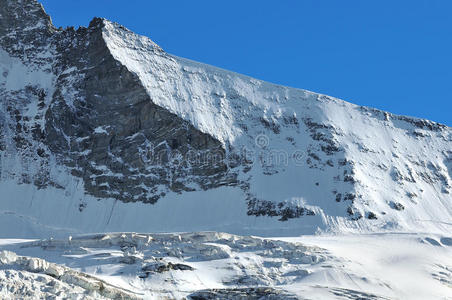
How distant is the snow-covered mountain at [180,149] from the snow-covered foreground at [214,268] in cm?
1955

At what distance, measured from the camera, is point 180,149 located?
12162cm

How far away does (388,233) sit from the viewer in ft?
343

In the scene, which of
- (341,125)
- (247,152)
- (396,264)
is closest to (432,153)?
Answer: (341,125)

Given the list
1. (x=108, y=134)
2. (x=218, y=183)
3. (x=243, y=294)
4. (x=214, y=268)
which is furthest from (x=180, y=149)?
(x=243, y=294)

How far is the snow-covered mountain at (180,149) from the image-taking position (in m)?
A: 112

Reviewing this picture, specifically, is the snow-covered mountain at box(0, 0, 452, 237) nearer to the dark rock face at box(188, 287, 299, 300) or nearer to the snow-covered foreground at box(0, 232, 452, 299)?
the snow-covered foreground at box(0, 232, 452, 299)

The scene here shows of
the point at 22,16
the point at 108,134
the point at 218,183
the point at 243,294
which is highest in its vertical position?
the point at 22,16

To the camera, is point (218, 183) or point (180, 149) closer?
point (218, 183)

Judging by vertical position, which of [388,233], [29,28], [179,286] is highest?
[29,28]

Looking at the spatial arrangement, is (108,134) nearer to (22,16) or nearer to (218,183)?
(218,183)

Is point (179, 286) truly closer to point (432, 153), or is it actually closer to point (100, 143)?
point (100, 143)

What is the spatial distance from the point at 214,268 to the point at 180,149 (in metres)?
45.9

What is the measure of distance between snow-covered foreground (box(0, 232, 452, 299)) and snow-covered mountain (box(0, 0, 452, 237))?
19553 mm

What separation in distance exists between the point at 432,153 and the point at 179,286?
74.6m
